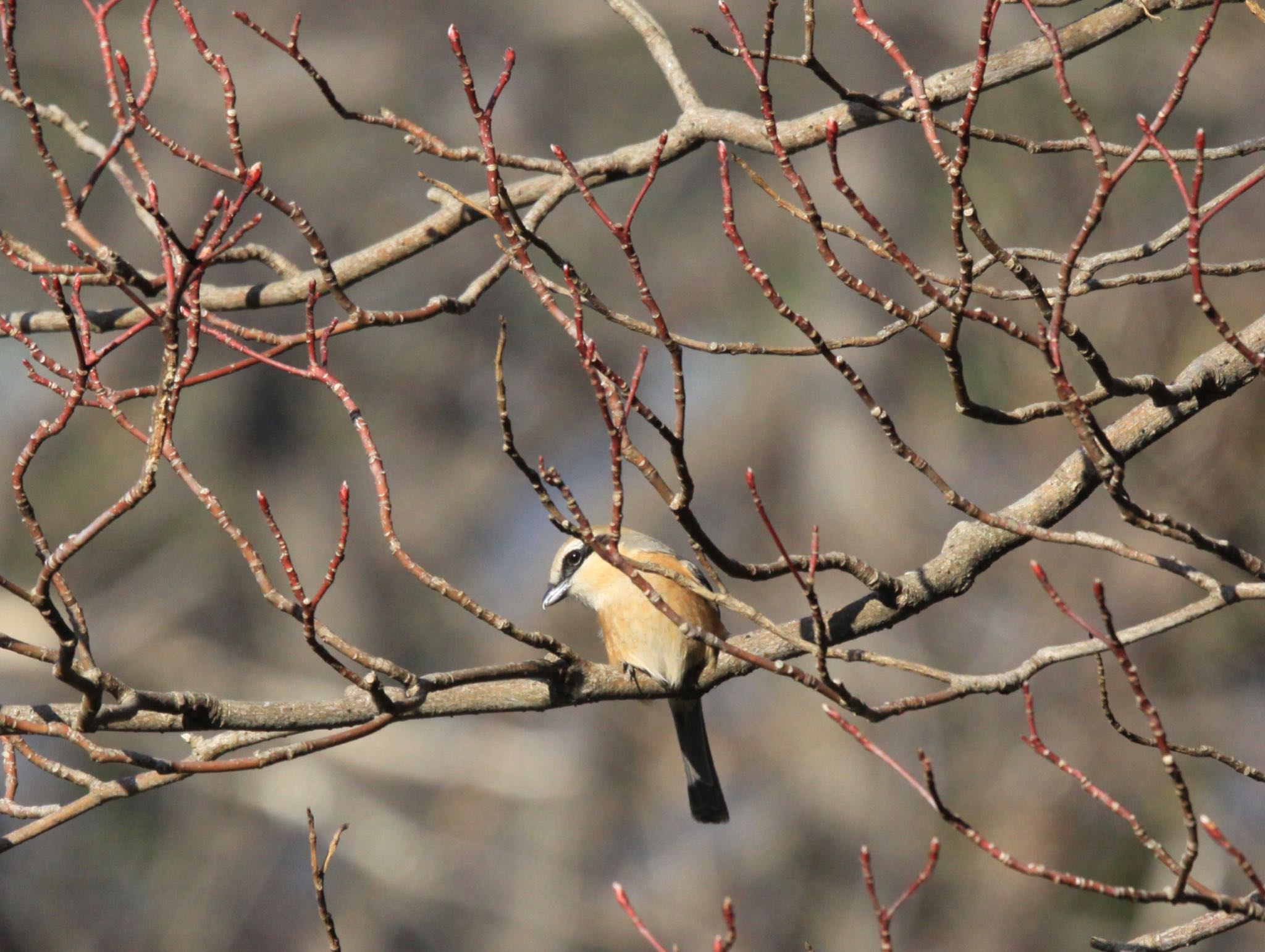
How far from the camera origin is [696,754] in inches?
208

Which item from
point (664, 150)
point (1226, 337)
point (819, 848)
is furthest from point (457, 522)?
point (1226, 337)

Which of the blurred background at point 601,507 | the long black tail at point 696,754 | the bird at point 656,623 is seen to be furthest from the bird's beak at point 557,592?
the blurred background at point 601,507

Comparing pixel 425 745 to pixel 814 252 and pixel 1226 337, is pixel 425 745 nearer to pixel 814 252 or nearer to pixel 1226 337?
pixel 814 252

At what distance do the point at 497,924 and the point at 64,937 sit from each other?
3.93 m

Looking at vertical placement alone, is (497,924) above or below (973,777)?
below

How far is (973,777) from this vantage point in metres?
10.3

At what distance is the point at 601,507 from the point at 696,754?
8.18 meters

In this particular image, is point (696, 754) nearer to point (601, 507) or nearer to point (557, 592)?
point (557, 592)

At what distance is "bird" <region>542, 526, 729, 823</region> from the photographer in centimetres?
462

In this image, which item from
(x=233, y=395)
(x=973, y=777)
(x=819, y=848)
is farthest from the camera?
(x=233, y=395)

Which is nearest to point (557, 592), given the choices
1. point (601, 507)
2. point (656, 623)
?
point (656, 623)

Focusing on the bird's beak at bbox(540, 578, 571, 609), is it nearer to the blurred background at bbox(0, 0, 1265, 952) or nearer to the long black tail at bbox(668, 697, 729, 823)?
the long black tail at bbox(668, 697, 729, 823)

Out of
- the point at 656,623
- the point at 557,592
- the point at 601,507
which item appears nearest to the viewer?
the point at 656,623

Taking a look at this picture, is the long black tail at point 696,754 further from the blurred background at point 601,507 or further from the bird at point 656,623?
the blurred background at point 601,507
